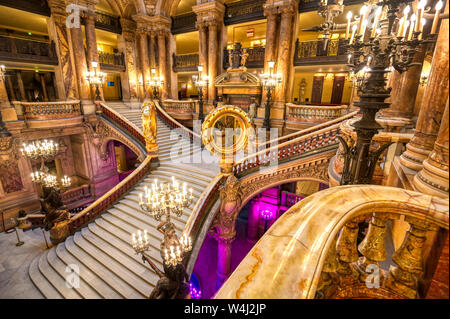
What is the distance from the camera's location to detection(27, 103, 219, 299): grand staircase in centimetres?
573

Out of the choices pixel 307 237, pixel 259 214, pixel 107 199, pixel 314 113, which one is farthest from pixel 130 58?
pixel 307 237

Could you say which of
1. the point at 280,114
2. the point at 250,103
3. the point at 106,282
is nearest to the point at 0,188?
the point at 106,282

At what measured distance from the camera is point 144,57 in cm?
1523

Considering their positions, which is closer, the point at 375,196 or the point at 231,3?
the point at 375,196

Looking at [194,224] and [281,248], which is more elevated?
[281,248]

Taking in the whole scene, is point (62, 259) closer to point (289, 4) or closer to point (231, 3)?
point (289, 4)

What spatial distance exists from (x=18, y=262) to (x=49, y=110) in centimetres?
726

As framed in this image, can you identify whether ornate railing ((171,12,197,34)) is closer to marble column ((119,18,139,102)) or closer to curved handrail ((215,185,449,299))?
marble column ((119,18,139,102))

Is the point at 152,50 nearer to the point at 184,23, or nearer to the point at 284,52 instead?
the point at 184,23

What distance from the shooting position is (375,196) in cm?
147

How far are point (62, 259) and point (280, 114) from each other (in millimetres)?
10946

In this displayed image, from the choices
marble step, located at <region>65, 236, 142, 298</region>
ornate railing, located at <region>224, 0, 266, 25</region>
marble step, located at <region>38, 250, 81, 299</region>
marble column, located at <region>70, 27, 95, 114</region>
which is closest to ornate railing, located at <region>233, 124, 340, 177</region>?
marble step, located at <region>65, 236, 142, 298</region>
